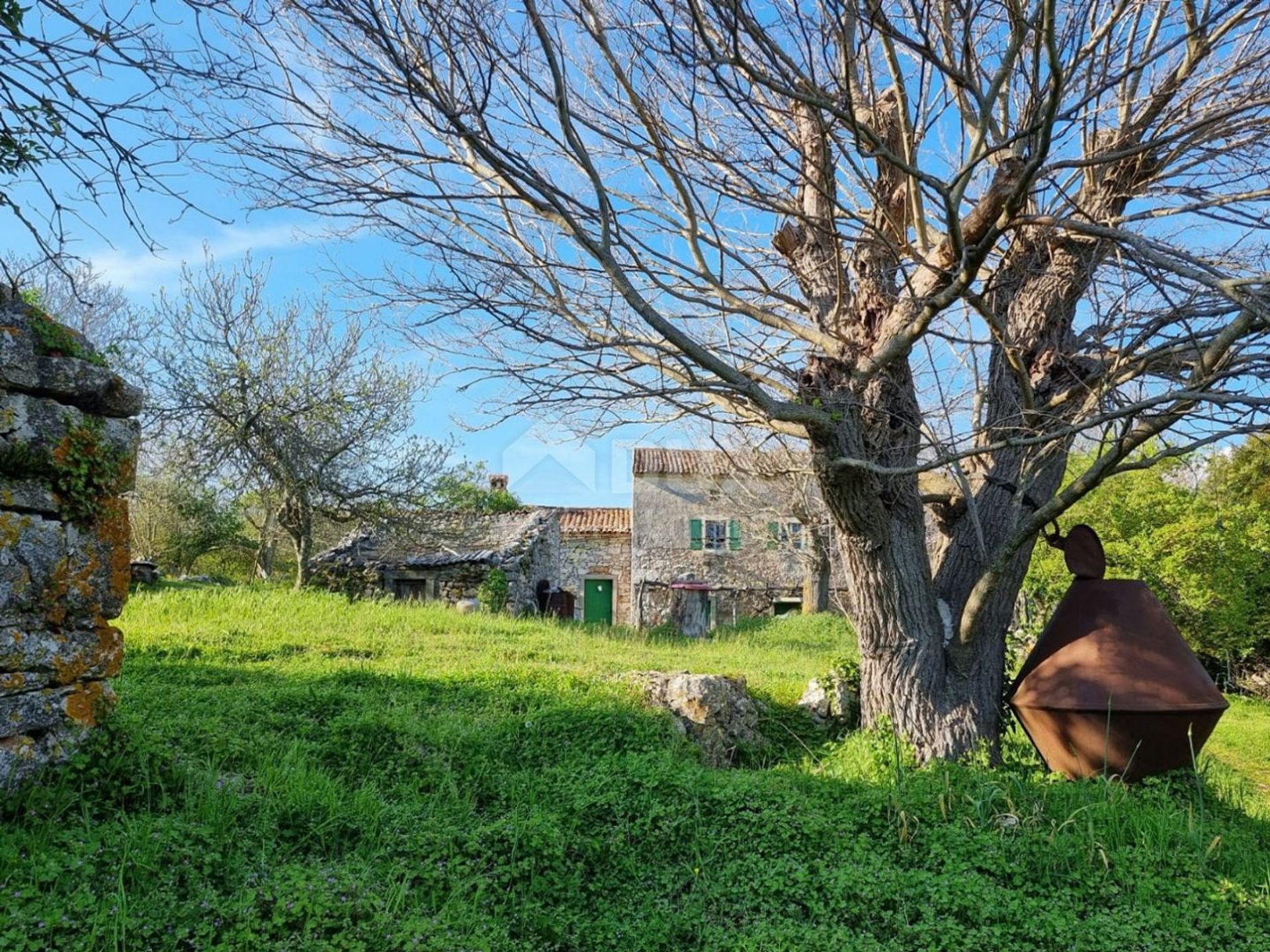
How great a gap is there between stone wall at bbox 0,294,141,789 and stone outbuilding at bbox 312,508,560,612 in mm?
11061

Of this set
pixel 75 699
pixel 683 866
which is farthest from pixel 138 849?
pixel 683 866

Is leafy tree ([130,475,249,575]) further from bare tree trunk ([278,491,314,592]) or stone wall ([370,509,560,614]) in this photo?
stone wall ([370,509,560,614])

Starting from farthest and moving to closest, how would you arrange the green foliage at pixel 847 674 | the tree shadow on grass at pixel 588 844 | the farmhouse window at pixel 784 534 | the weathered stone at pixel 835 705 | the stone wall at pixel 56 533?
the farmhouse window at pixel 784 534, the green foliage at pixel 847 674, the weathered stone at pixel 835 705, the stone wall at pixel 56 533, the tree shadow on grass at pixel 588 844

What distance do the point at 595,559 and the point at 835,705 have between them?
17643 mm

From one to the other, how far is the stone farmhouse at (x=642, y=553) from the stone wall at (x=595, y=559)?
1.2 inches

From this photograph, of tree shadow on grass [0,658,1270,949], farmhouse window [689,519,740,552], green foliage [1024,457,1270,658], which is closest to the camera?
tree shadow on grass [0,658,1270,949]

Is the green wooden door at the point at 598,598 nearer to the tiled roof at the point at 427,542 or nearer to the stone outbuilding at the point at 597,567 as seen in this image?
the stone outbuilding at the point at 597,567

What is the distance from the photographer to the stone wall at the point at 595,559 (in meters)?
23.9

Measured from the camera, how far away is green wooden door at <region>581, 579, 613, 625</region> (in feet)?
78.4

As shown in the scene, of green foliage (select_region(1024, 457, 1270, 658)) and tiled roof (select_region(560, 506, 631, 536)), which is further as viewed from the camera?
tiled roof (select_region(560, 506, 631, 536))

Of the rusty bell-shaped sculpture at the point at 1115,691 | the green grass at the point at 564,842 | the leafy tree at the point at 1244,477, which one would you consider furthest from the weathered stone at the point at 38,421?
the leafy tree at the point at 1244,477

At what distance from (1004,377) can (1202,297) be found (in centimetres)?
151

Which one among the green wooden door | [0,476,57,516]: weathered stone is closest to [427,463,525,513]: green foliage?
the green wooden door

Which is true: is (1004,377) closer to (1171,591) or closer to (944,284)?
(944,284)
